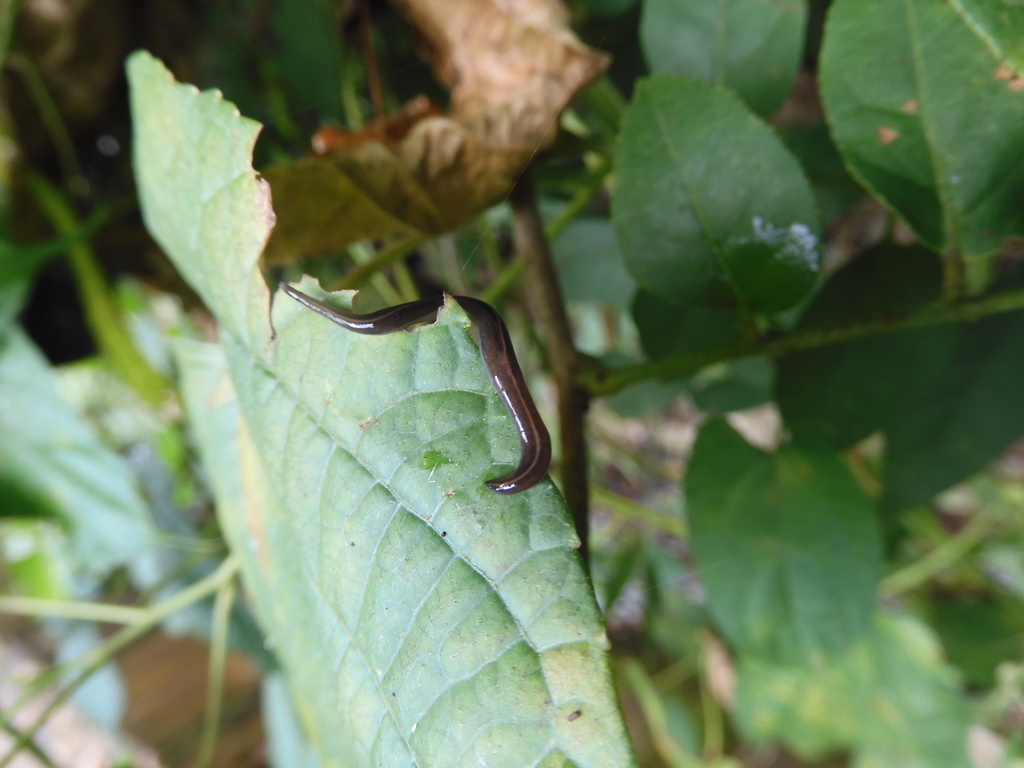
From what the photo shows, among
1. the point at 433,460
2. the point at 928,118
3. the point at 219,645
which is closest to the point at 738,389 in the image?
the point at 928,118

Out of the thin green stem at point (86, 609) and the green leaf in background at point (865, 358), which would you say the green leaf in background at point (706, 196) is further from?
the thin green stem at point (86, 609)

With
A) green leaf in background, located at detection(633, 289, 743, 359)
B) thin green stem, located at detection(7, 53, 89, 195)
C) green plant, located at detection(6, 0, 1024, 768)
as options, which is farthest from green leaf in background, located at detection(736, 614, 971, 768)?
thin green stem, located at detection(7, 53, 89, 195)

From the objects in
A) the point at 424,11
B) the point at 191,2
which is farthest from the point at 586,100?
the point at 191,2

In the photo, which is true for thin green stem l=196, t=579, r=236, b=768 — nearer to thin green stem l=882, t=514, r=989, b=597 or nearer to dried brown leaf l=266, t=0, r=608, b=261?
dried brown leaf l=266, t=0, r=608, b=261

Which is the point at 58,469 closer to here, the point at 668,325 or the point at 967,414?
the point at 668,325

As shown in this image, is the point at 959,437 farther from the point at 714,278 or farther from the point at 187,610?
the point at 187,610

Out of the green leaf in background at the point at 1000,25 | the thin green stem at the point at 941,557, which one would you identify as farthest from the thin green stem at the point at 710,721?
the green leaf in background at the point at 1000,25
